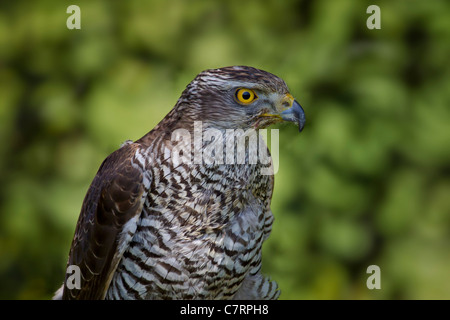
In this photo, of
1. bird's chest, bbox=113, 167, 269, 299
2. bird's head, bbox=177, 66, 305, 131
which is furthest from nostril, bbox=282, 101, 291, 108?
bird's chest, bbox=113, 167, 269, 299

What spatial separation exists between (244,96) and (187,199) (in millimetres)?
427

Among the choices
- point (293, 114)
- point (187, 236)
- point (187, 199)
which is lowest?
point (187, 236)

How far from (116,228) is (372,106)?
1.88 metres

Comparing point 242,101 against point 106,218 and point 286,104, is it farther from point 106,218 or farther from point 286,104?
point 106,218

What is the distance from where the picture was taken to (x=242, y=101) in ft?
6.17

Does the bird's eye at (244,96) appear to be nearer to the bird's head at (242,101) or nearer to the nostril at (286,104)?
the bird's head at (242,101)

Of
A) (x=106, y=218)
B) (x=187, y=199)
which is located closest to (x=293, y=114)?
(x=187, y=199)

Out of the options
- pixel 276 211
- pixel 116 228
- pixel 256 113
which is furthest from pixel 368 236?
pixel 116 228

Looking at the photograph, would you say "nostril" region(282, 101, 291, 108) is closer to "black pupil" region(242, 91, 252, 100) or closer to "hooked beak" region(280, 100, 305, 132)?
"hooked beak" region(280, 100, 305, 132)

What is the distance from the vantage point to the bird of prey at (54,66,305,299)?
1873mm

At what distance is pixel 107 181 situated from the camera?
6.41 feet

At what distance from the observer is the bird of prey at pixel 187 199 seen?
1.87m

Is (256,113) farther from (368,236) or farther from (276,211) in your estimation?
(368,236)

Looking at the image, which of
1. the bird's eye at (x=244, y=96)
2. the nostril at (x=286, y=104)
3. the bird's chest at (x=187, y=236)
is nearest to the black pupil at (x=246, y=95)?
the bird's eye at (x=244, y=96)
